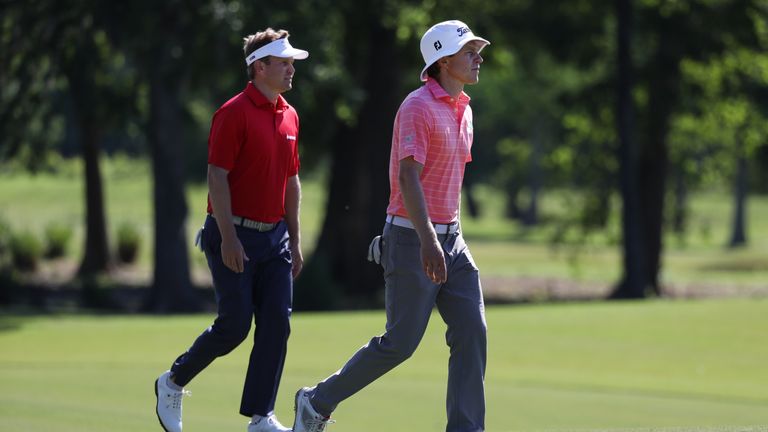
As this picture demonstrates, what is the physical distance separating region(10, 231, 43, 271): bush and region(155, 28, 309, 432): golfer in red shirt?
1125 inches

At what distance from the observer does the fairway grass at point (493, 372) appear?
9.02 metres

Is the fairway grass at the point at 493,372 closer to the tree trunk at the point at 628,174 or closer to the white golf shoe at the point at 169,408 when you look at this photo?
the white golf shoe at the point at 169,408

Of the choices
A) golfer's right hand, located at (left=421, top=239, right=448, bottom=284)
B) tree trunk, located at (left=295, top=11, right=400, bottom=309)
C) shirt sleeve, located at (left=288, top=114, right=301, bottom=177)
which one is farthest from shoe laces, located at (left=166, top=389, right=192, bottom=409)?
tree trunk, located at (left=295, top=11, right=400, bottom=309)

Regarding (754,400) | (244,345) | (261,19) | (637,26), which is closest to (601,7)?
(637,26)

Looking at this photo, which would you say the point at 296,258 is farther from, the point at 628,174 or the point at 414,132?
the point at 628,174

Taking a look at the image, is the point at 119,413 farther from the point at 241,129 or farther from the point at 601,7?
the point at 601,7

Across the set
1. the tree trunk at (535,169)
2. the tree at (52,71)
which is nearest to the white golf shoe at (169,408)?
the tree at (52,71)

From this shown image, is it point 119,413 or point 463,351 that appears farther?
point 119,413

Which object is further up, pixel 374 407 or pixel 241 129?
pixel 241 129

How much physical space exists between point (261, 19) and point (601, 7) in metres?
9.93

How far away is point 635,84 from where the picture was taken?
97.7 ft

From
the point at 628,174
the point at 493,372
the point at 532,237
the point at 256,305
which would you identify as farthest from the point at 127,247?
the point at 256,305

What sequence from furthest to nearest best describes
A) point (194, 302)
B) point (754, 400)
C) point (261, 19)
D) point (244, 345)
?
point (194, 302) < point (261, 19) < point (244, 345) < point (754, 400)

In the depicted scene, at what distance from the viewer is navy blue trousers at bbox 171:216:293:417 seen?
7180 millimetres
